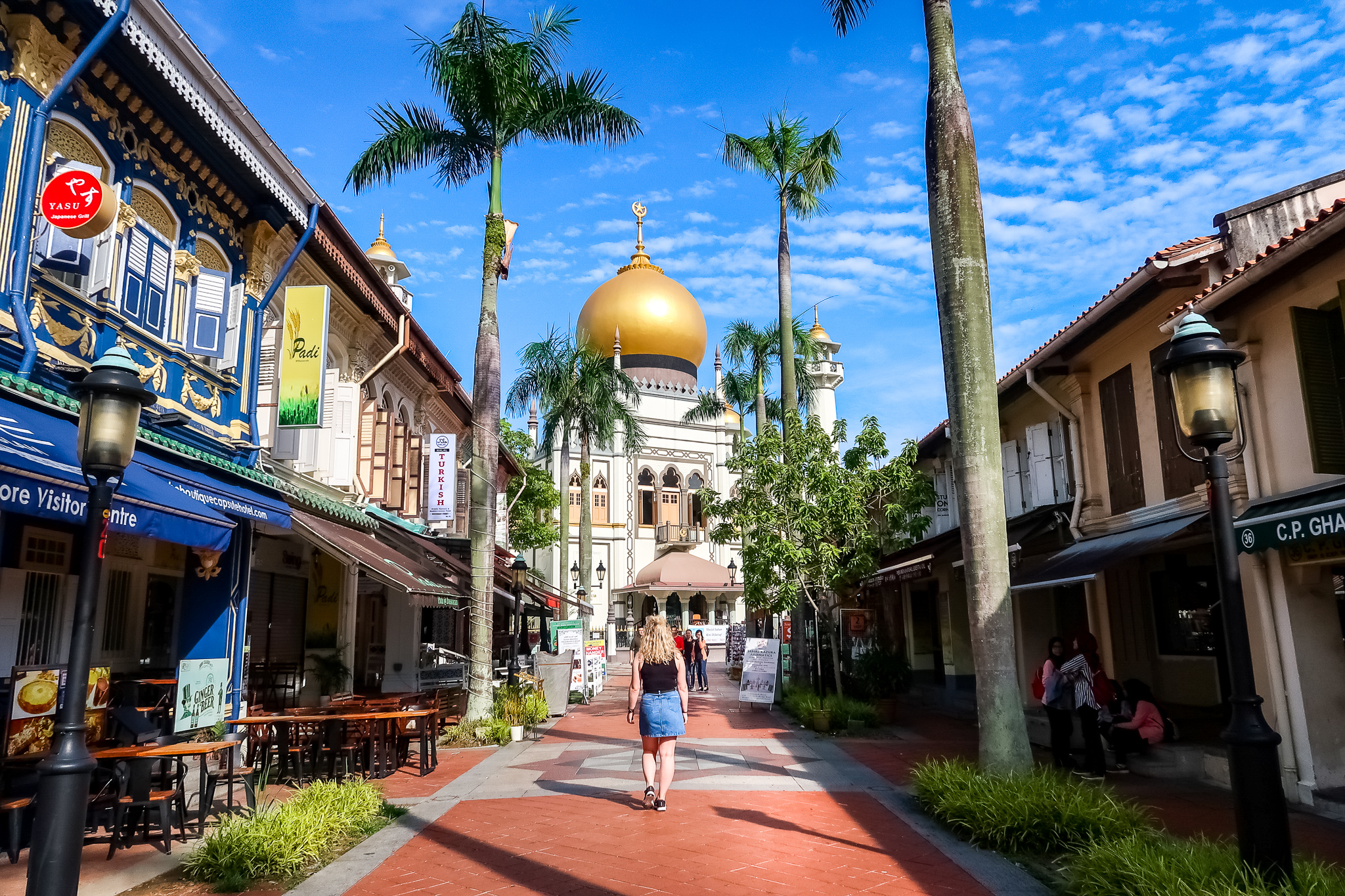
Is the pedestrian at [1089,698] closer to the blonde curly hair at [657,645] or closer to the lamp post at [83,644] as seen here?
the blonde curly hair at [657,645]

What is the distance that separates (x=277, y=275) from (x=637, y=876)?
9970mm

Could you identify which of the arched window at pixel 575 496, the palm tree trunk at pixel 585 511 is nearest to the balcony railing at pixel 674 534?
the arched window at pixel 575 496

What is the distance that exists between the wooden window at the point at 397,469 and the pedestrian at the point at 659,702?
11.1m

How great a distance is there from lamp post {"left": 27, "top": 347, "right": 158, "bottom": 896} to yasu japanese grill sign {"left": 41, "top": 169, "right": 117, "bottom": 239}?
3570mm

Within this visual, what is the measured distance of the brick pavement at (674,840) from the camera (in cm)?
593

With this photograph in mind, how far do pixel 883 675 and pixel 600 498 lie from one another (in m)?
32.3

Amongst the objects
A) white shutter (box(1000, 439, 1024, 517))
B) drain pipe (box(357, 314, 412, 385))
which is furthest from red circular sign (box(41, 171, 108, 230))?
white shutter (box(1000, 439, 1024, 517))

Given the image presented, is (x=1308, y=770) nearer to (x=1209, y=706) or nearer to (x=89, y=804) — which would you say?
(x=1209, y=706)

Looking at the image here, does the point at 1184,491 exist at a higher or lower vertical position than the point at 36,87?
lower

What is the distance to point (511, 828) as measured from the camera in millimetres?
7562

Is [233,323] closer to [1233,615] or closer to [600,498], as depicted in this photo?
[1233,615]

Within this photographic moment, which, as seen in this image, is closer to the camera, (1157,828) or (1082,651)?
(1157,828)

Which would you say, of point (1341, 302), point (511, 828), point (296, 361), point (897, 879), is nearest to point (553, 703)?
point (296, 361)

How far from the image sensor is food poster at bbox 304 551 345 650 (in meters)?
16.6
